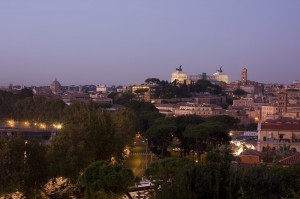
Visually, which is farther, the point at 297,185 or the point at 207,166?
the point at 297,185

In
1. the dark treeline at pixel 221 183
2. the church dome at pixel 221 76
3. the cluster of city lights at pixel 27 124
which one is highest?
the church dome at pixel 221 76

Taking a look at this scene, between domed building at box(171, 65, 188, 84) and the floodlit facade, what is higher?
domed building at box(171, 65, 188, 84)

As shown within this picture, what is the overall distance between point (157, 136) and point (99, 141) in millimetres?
10486

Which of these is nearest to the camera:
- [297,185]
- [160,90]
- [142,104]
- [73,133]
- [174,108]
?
[297,185]

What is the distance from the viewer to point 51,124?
179 ft

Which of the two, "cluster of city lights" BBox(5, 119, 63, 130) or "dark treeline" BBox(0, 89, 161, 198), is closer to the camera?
"dark treeline" BBox(0, 89, 161, 198)

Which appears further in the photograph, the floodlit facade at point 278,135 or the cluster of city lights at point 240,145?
the cluster of city lights at point 240,145

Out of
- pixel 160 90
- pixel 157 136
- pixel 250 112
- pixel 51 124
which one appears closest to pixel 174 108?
pixel 250 112

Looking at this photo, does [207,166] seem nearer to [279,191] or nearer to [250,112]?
[279,191]

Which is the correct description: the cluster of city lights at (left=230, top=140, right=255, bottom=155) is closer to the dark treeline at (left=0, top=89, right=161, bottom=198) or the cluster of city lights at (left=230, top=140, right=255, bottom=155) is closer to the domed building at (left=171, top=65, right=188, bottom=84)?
the dark treeline at (left=0, top=89, right=161, bottom=198)

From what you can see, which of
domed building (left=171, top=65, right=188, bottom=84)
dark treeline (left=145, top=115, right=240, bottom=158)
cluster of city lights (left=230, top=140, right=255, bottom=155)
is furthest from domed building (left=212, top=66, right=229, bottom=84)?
dark treeline (left=145, top=115, right=240, bottom=158)

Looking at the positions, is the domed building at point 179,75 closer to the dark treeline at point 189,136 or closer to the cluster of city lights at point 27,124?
the cluster of city lights at point 27,124

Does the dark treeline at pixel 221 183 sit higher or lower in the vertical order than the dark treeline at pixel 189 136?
higher

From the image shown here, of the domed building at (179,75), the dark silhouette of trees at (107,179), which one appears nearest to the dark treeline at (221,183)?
the dark silhouette of trees at (107,179)
